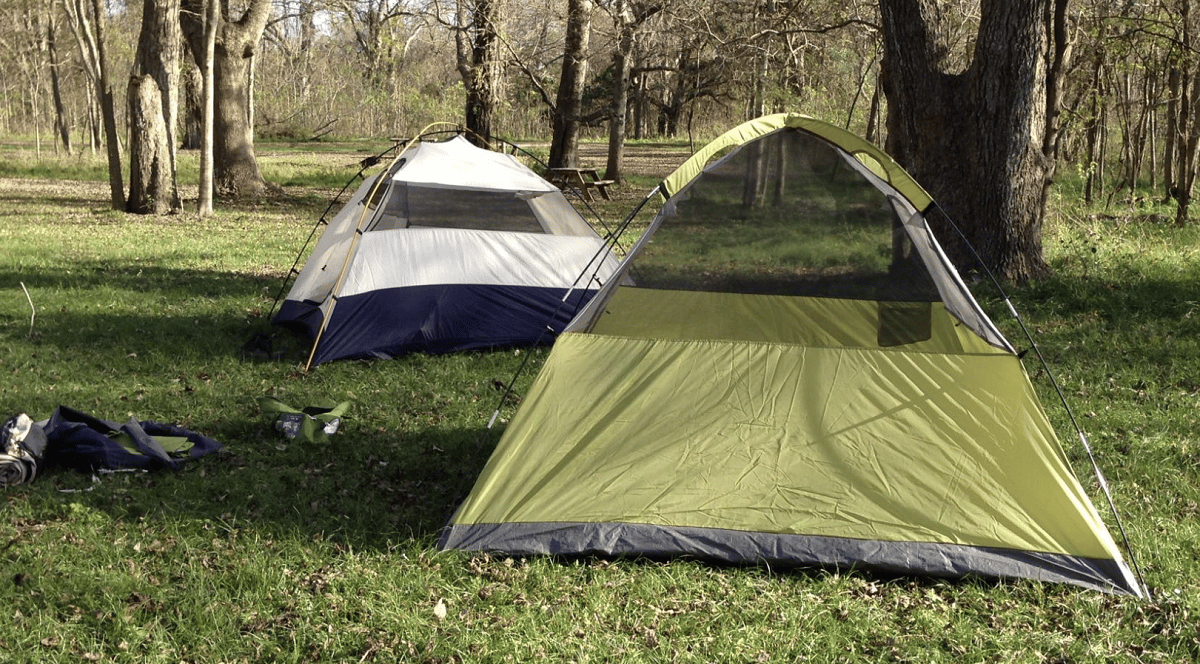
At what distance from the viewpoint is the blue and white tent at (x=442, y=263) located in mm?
7070

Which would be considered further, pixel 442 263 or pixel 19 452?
pixel 442 263

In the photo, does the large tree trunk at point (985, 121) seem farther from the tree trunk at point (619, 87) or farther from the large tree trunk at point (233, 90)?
the large tree trunk at point (233, 90)

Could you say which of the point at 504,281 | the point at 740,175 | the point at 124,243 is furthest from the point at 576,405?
the point at 124,243

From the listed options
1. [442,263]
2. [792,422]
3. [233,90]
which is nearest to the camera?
[792,422]

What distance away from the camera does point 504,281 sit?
7.43m

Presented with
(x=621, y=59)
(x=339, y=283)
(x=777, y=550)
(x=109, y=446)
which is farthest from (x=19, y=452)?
(x=621, y=59)

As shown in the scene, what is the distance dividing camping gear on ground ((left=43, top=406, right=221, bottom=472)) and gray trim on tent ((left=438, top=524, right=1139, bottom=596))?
182cm

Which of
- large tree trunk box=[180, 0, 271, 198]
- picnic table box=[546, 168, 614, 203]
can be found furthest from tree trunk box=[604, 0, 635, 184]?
large tree trunk box=[180, 0, 271, 198]

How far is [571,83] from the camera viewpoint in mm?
17000

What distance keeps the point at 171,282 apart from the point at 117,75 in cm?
3601

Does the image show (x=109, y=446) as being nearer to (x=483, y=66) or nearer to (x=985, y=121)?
(x=985, y=121)

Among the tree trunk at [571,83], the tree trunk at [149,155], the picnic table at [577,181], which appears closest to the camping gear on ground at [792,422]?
the picnic table at [577,181]

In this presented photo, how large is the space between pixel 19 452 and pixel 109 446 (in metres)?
0.38

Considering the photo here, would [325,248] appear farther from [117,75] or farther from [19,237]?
[117,75]
